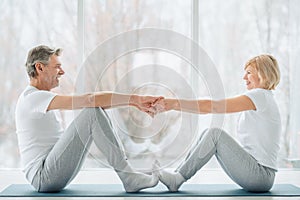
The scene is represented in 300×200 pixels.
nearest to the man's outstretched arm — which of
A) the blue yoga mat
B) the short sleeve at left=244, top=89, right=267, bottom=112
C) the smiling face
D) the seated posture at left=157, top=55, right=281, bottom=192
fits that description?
the smiling face

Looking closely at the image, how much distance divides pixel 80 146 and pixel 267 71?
4.39 ft

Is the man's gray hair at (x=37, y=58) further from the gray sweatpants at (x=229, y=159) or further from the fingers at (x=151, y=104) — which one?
the gray sweatpants at (x=229, y=159)

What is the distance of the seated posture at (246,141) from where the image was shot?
11.8ft

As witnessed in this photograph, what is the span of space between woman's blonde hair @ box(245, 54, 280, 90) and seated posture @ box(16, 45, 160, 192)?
0.76m

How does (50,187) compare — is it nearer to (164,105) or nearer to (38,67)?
(38,67)

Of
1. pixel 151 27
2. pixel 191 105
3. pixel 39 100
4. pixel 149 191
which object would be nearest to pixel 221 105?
pixel 191 105

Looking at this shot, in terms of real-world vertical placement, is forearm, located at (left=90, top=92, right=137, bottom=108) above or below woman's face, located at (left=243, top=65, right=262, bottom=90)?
below

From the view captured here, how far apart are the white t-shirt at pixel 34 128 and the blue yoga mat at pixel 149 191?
8.1 inches

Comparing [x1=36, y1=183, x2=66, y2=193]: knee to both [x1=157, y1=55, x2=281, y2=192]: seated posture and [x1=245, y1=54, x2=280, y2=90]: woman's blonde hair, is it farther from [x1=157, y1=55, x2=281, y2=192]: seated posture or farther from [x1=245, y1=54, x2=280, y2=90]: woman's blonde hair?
[x1=245, y1=54, x2=280, y2=90]: woman's blonde hair

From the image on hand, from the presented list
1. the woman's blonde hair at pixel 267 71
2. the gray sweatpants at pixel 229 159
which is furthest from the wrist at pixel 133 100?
the woman's blonde hair at pixel 267 71

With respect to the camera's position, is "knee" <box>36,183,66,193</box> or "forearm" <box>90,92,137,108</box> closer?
"forearm" <box>90,92,137,108</box>

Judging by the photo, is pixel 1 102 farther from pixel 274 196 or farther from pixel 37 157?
pixel 274 196

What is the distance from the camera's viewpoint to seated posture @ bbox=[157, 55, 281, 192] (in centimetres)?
361

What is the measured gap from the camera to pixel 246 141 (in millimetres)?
3750
